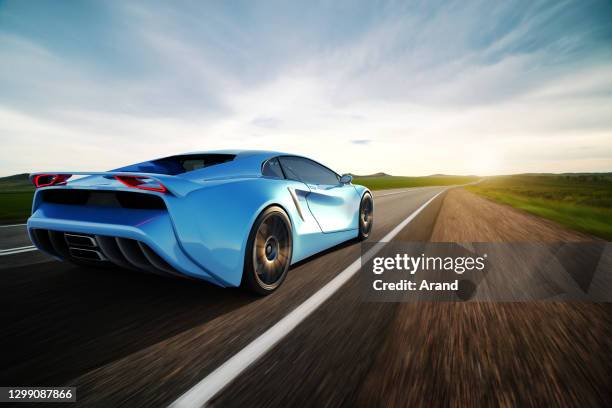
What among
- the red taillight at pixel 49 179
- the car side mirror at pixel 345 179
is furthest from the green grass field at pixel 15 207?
the car side mirror at pixel 345 179

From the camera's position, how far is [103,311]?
2.52m

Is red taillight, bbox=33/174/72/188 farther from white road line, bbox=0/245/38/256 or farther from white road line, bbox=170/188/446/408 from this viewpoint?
white road line, bbox=0/245/38/256

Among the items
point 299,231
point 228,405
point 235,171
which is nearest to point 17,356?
point 228,405

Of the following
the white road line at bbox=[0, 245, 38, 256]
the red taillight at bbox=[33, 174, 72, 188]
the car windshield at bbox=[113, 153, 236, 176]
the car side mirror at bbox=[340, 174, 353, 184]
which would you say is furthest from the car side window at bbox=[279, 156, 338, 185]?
the white road line at bbox=[0, 245, 38, 256]

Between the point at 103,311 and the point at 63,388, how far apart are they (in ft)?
3.18

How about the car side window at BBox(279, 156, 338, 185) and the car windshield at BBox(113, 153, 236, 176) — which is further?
the car side window at BBox(279, 156, 338, 185)

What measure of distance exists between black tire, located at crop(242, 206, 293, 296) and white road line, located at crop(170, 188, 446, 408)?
16.8 inches

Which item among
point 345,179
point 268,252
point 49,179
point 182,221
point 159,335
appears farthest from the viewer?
point 345,179

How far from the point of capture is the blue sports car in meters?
2.30

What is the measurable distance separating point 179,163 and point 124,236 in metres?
1.70

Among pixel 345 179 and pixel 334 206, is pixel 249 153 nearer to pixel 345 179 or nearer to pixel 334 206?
pixel 334 206

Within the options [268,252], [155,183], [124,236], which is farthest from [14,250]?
[268,252]

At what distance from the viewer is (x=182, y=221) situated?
7.58 ft

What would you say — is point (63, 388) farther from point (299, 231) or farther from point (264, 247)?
point (299, 231)
